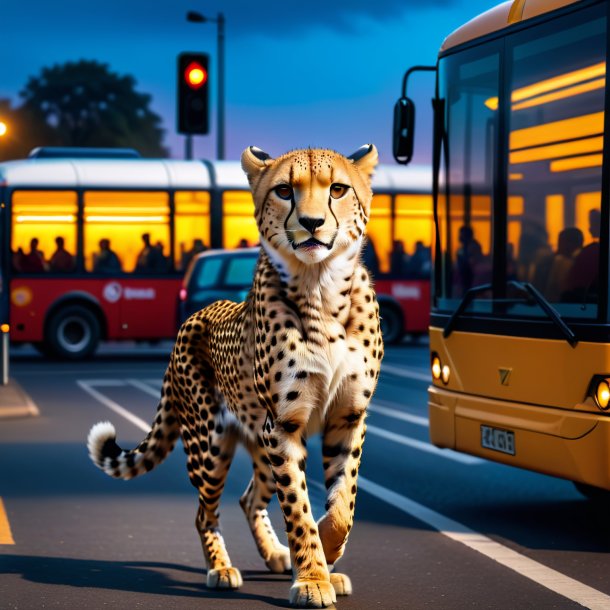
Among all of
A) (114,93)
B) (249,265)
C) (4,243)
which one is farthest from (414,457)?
(114,93)

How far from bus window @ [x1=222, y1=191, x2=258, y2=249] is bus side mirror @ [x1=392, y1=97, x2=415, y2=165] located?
1765 centimetres

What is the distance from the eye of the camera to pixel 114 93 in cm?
9712

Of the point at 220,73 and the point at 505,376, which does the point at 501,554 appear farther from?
the point at 220,73

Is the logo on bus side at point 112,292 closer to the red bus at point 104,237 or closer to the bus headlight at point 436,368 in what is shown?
the red bus at point 104,237

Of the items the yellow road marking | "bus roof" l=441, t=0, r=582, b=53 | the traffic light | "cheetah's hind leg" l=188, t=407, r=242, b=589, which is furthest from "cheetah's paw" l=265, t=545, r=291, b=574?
the traffic light

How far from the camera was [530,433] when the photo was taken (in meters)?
8.86

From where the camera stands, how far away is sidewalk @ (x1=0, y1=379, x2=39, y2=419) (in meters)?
16.2

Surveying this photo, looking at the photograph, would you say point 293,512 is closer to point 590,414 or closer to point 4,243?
point 590,414

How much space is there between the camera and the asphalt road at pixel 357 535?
7.12 metres

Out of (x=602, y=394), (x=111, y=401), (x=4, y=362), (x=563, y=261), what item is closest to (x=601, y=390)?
(x=602, y=394)

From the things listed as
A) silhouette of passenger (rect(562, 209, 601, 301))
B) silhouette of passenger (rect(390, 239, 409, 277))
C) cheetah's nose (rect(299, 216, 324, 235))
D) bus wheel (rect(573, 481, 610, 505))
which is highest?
cheetah's nose (rect(299, 216, 324, 235))

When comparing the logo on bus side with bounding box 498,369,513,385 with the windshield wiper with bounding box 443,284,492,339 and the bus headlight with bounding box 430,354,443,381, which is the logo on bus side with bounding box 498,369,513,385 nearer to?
the windshield wiper with bounding box 443,284,492,339

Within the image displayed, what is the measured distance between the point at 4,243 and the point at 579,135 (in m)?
19.2

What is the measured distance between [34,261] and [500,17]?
18303 millimetres
